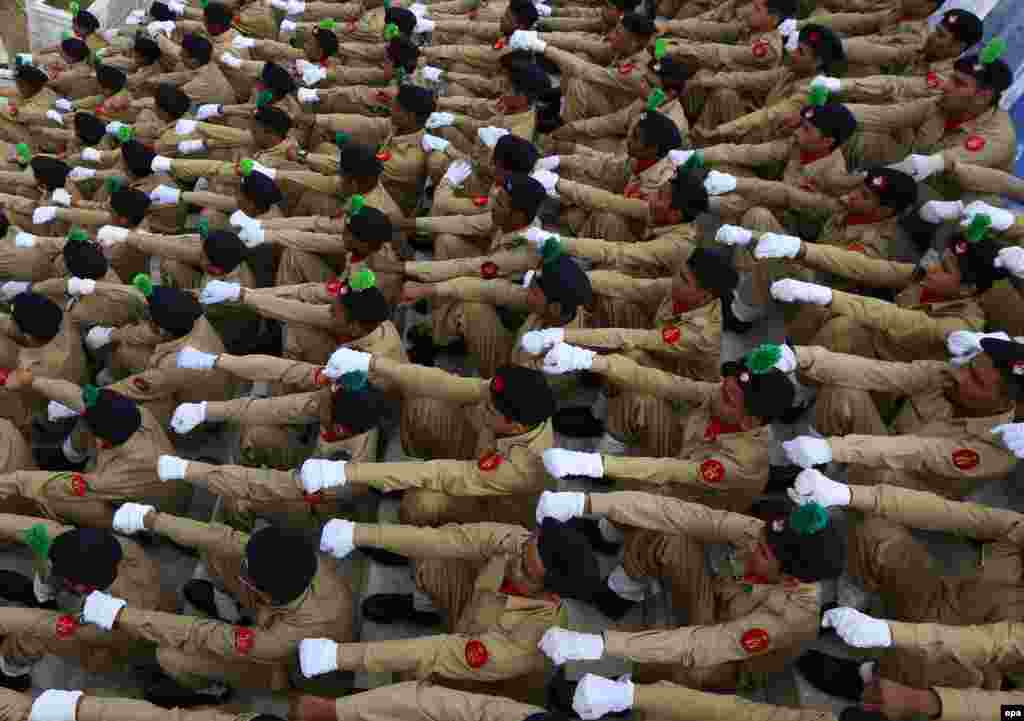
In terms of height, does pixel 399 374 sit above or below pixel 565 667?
above

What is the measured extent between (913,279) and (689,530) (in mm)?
2497

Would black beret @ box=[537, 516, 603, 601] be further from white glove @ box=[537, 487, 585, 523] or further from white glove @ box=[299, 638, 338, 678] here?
white glove @ box=[299, 638, 338, 678]

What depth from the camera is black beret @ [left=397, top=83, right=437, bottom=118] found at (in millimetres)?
6264

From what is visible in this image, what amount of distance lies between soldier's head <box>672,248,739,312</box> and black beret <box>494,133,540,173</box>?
5.63ft

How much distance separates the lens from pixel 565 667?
12.6ft

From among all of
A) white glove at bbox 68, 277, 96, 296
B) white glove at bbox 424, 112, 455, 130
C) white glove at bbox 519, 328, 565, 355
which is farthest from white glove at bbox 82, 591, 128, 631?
white glove at bbox 424, 112, 455, 130

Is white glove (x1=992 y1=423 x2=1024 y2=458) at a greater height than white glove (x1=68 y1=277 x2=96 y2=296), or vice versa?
white glove (x1=992 y1=423 x2=1024 y2=458)

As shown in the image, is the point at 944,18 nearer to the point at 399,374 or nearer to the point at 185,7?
the point at 399,374

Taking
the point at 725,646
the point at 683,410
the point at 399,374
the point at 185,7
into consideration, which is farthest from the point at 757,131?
the point at 185,7

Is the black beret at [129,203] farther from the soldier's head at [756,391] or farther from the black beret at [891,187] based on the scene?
the black beret at [891,187]

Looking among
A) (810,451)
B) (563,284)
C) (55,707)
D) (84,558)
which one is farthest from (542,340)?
(55,707)

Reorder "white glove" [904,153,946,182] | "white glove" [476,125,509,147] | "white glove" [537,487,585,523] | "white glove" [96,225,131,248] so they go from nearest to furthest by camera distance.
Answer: "white glove" [537,487,585,523] < "white glove" [904,153,946,182] < "white glove" [96,225,131,248] < "white glove" [476,125,509,147]

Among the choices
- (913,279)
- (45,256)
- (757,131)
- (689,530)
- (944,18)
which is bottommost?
(45,256)

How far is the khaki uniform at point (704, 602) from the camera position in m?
3.24
